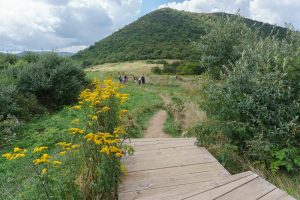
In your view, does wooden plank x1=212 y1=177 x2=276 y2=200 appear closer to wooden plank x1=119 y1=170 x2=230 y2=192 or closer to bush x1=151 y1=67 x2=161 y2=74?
wooden plank x1=119 y1=170 x2=230 y2=192

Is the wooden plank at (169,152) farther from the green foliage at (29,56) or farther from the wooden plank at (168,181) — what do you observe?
the green foliage at (29,56)

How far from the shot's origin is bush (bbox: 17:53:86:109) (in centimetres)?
1276

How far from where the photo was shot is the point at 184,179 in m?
3.96

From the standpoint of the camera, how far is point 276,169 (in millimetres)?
4637

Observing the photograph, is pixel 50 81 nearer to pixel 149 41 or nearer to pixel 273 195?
pixel 273 195

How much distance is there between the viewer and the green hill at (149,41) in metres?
58.5

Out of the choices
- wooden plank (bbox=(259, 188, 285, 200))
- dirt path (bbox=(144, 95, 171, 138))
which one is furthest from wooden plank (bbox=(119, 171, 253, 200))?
dirt path (bbox=(144, 95, 171, 138))

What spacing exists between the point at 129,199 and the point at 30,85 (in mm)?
10730

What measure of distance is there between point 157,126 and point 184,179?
6.17 meters

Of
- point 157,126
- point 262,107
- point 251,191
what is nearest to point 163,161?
point 251,191

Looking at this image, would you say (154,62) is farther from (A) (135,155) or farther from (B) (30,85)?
(A) (135,155)

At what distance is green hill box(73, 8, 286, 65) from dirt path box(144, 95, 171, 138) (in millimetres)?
39339

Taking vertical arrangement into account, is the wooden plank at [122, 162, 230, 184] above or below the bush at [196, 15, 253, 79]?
below

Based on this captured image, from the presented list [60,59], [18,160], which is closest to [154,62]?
[60,59]
